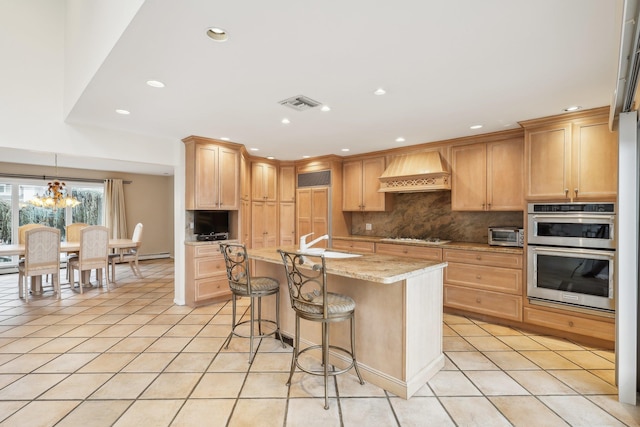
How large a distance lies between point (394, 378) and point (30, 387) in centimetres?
275

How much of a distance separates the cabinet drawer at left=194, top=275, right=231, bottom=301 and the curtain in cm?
485

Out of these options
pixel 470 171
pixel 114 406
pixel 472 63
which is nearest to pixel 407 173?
pixel 470 171

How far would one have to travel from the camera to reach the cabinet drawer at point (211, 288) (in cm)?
434

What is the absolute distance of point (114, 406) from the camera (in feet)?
6.95

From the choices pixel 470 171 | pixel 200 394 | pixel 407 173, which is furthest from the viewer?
pixel 407 173

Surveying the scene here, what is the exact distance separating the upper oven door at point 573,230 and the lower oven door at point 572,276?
0.07 meters

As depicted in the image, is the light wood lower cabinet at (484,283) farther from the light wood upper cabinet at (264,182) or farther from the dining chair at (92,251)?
the dining chair at (92,251)

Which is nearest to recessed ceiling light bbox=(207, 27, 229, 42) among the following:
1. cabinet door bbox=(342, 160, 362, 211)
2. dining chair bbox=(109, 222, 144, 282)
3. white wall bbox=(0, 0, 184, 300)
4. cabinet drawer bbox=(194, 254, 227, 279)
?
white wall bbox=(0, 0, 184, 300)

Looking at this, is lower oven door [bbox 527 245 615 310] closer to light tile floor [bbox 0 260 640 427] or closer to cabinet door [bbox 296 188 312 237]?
light tile floor [bbox 0 260 640 427]

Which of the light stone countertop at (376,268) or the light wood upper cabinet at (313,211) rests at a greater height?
the light wood upper cabinet at (313,211)

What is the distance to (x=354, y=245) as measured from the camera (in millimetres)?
5148

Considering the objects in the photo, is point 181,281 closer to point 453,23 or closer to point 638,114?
point 453,23

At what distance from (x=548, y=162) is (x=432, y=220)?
5.92 ft

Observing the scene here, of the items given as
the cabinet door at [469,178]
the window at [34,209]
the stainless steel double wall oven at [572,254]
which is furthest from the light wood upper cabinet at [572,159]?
the window at [34,209]
